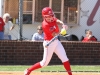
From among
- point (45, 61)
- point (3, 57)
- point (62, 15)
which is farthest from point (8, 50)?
point (62, 15)

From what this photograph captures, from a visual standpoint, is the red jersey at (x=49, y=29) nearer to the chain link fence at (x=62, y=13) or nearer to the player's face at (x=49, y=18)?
the player's face at (x=49, y=18)

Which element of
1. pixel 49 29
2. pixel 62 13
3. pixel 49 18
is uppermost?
pixel 49 18

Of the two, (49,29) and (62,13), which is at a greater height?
(49,29)

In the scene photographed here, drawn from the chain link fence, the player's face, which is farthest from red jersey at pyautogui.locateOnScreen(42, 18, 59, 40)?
the chain link fence

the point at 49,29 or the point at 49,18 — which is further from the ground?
the point at 49,18

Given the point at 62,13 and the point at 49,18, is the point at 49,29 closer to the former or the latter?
the point at 49,18

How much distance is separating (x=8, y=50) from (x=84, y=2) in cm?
696

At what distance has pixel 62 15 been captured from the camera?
816 inches

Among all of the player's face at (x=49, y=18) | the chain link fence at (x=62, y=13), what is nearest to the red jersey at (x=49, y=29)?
the player's face at (x=49, y=18)

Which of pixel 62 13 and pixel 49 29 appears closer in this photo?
pixel 49 29

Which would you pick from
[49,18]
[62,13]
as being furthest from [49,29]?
[62,13]

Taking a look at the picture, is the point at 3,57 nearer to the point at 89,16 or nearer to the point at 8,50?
the point at 8,50

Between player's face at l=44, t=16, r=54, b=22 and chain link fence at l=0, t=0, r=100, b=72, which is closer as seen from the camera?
player's face at l=44, t=16, r=54, b=22

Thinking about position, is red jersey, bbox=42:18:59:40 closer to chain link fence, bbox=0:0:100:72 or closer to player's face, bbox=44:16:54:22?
player's face, bbox=44:16:54:22
